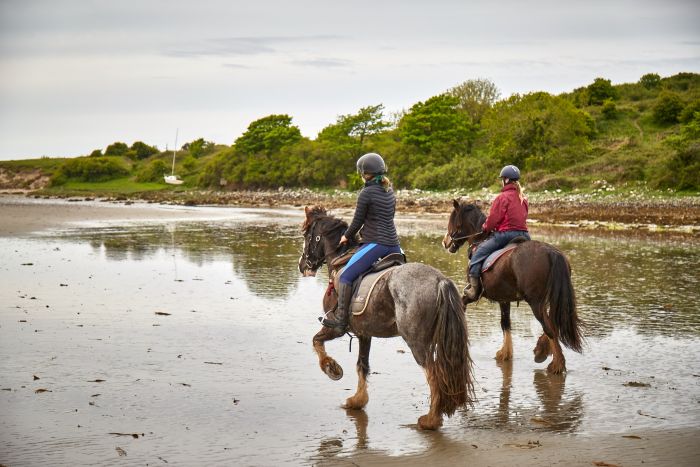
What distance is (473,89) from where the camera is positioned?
82375 millimetres

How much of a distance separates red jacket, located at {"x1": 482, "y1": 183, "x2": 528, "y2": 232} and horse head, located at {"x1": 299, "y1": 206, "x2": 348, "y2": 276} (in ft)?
8.78

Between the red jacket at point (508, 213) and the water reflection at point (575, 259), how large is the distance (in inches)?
97.6

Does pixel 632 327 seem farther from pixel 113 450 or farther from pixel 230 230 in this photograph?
pixel 230 230

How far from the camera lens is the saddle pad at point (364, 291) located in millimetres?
7762

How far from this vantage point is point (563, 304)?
934cm

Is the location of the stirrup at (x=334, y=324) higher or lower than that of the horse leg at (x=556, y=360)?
higher

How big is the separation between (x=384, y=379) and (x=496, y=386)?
4.36 feet

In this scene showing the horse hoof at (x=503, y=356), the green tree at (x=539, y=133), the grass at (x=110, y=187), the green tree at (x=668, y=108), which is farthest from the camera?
the grass at (x=110, y=187)

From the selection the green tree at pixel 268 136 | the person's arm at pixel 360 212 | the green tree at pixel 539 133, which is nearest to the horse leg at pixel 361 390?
the person's arm at pixel 360 212

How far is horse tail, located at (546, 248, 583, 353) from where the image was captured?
9320 mm

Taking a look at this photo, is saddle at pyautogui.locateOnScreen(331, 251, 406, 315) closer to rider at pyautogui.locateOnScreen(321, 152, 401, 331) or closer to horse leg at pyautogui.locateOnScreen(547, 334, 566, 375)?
rider at pyautogui.locateOnScreen(321, 152, 401, 331)

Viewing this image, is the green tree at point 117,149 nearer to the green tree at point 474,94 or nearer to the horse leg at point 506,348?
the green tree at point 474,94

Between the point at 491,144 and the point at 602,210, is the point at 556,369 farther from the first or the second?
the point at 491,144

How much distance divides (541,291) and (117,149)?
462 ft
